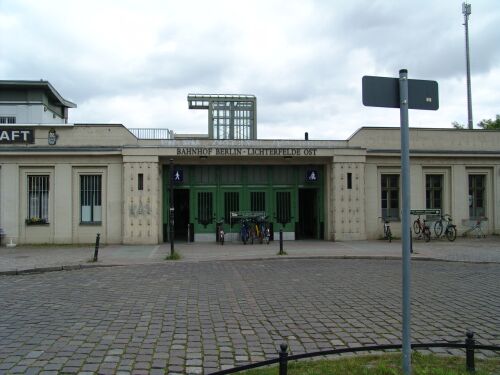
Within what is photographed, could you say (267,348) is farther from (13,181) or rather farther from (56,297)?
(13,181)

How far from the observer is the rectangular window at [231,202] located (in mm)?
22719

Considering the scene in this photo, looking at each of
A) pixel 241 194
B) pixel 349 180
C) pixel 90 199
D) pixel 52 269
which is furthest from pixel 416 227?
pixel 52 269

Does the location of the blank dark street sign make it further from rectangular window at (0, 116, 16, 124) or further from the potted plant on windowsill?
rectangular window at (0, 116, 16, 124)

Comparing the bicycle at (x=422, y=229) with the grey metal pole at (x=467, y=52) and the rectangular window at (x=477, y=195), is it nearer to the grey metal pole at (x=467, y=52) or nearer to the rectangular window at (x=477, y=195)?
the rectangular window at (x=477, y=195)

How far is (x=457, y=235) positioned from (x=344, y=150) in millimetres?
7220

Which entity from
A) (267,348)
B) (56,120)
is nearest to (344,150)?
(267,348)

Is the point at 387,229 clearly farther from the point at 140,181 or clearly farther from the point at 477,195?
the point at 140,181

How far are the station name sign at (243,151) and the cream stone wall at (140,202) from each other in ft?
5.07

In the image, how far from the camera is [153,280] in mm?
11734

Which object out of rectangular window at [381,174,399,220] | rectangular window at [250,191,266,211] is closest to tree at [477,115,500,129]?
rectangular window at [381,174,399,220]

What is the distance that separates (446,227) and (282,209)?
7.77 meters

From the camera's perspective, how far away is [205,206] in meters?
22.7

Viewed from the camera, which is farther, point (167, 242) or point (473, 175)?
point (473, 175)

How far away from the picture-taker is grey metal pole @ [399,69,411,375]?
14.9 ft
